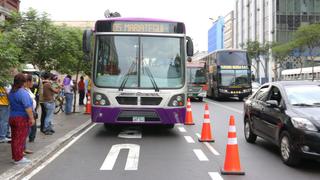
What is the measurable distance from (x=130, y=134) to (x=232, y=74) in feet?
72.4

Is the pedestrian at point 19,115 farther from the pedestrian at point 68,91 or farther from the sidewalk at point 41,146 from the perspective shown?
the pedestrian at point 68,91

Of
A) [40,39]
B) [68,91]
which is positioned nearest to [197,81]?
[68,91]

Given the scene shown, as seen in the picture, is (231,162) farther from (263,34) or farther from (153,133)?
(263,34)

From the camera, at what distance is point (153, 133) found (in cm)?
1441

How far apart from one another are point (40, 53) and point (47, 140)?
5810 mm

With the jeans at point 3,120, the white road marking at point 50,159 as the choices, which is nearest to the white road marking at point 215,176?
the white road marking at point 50,159

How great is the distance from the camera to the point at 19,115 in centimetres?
902

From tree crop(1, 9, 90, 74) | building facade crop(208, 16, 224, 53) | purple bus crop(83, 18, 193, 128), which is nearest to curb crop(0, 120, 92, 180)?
purple bus crop(83, 18, 193, 128)

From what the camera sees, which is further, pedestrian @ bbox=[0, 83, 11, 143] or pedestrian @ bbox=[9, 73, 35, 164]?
pedestrian @ bbox=[0, 83, 11, 143]

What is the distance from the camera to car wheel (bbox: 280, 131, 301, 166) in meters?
8.84

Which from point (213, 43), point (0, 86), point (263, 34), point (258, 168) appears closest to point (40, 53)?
point (0, 86)

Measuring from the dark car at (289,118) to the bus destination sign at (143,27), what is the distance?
3.18 meters

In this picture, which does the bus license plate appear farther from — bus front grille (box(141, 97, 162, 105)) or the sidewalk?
the sidewalk

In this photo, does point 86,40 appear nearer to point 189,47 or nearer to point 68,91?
point 189,47
